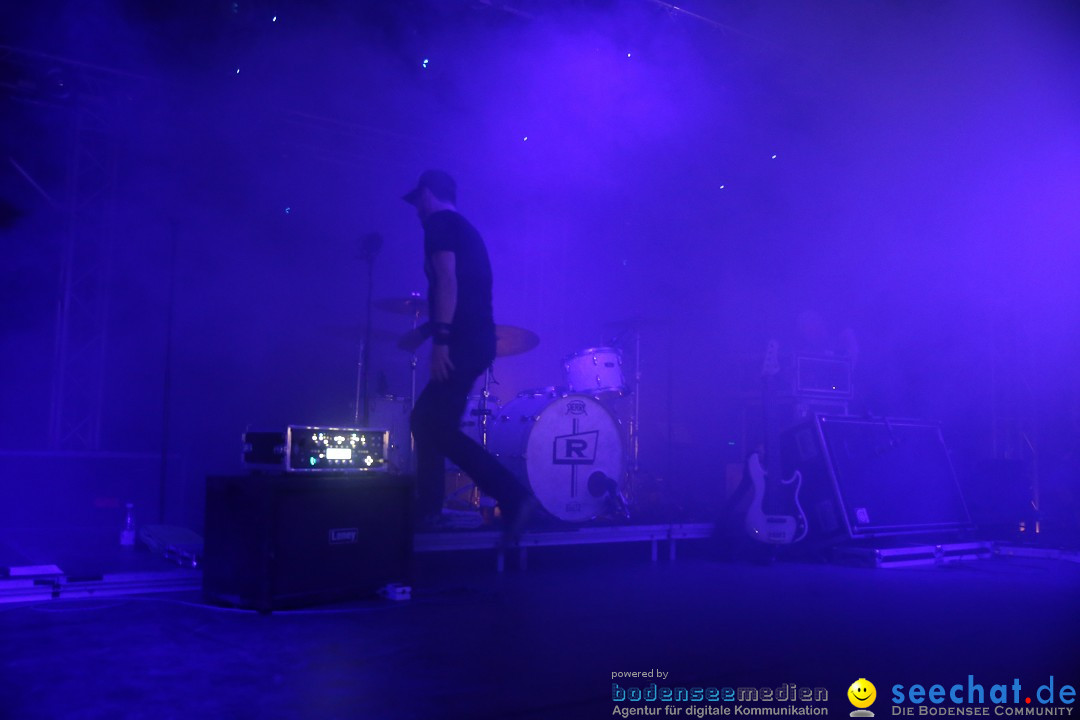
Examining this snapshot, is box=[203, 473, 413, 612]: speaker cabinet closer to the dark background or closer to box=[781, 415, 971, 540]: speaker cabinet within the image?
A: the dark background

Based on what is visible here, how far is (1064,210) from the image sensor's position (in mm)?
6035

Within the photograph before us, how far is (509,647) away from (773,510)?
10.7 ft

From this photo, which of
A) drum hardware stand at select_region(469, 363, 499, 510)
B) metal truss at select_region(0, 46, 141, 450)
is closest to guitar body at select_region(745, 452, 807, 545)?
drum hardware stand at select_region(469, 363, 499, 510)

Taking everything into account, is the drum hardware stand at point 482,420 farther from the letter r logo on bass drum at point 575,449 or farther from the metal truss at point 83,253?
the metal truss at point 83,253

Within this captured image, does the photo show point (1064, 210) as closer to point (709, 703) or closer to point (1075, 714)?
point (1075, 714)

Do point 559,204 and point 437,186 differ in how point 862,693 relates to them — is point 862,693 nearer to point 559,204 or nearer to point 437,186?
point 437,186

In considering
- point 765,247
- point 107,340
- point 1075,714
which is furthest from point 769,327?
point 107,340

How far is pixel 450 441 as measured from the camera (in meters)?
3.92

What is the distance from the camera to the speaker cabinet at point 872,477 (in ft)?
17.9

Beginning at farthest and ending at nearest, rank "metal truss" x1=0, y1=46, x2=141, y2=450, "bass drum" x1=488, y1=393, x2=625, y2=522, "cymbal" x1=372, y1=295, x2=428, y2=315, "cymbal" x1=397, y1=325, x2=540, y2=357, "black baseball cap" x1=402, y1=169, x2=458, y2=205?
"metal truss" x1=0, y1=46, x2=141, y2=450 < "cymbal" x1=372, y1=295, x2=428, y2=315 < "cymbal" x1=397, y1=325, x2=540, y2=357 < "bass drum" x1=488, y1=393, x2=625, y2=522 < "black baseball cap" x1=402, y1=169, x2=458, y2=205

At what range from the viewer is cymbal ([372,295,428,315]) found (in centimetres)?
569

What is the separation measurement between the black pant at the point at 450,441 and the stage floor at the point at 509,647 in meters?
0.51

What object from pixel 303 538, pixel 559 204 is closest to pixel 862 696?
pixel 303 538

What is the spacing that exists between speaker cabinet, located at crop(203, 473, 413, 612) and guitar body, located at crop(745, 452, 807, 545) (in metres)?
2.63
